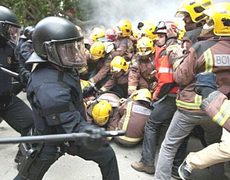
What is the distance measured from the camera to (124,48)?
270 inches

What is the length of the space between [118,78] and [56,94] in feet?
11.3

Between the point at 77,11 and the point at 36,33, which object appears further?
the point at 77,11

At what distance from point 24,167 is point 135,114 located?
215 cm

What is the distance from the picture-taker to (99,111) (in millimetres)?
5371

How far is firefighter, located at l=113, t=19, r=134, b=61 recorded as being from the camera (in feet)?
22.4

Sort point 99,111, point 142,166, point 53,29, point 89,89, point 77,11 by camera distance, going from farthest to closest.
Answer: point 77,11, point 99,111, point 142,166, point 89,89, point 53,29

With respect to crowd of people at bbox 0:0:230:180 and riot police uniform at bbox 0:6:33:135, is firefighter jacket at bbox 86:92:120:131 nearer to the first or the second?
crowd of people at bbox 0:0:230:180

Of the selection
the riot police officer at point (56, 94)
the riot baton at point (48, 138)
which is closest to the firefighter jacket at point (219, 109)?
the riot police officer at point (56, 94)

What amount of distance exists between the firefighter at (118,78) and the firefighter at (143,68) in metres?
0.26

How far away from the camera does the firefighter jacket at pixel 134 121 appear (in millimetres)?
5020

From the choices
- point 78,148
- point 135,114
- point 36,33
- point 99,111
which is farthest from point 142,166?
point 36,33

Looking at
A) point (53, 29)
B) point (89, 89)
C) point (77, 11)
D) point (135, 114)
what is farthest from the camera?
point (77, 11)

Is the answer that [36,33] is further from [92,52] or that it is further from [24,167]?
[92,52]

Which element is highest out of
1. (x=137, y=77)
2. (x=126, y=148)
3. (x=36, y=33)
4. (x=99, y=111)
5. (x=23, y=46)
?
(x=36, y=33)
